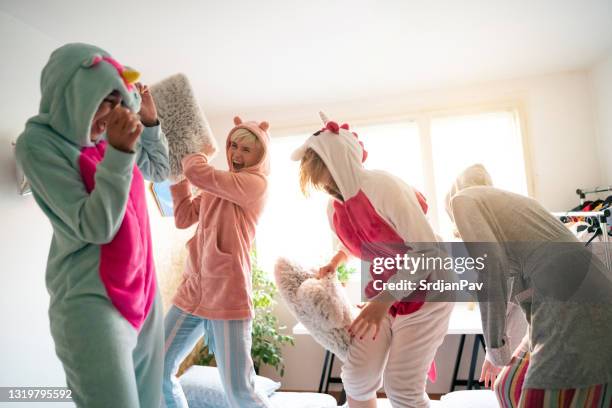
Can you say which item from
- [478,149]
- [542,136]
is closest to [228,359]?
[478,149]

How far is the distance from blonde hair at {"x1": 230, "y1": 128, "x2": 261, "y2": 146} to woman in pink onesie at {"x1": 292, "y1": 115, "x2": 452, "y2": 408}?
0.22 meters

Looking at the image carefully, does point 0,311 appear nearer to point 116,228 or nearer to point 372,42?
point 116,228

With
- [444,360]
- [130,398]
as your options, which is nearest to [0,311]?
[130,398]

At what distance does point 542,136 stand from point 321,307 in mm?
2446

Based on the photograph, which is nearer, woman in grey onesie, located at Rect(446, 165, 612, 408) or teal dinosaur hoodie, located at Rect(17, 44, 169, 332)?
teal dinosaur hoodie, located at Rect(17, 44, 169, 332)

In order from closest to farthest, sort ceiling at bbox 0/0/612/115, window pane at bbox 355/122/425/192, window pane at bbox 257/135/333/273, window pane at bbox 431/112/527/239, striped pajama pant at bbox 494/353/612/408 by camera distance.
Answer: striped pajama pant at bbox 494/353/612/408, ceiling at bbox 0/0/612/115, window pane at bbox 431/112/527/239, window pane at bbox 355/122/425/192, window pane at bbox 257/135/333/273

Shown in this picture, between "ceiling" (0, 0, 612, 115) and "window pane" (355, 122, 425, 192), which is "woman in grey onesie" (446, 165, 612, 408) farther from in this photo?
"window pane" (355, 122, 425, 192)

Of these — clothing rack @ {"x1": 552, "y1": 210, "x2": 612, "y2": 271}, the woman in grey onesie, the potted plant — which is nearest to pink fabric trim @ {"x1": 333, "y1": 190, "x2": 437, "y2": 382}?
the woman in grey onesie

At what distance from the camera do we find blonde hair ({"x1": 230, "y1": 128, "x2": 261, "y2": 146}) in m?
1.51

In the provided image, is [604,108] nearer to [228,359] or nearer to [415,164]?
[415,164]

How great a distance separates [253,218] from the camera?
151cm

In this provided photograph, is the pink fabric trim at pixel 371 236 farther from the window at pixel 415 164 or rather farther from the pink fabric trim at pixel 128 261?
the window at pixel 415 164

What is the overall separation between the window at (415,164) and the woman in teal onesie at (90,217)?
78.7 inches

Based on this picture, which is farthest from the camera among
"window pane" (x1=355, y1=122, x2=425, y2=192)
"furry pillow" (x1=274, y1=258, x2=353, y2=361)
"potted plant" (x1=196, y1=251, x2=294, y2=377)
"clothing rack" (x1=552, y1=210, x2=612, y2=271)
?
"window pane" (x1=355, y1=122, x2=425, y2=192)
